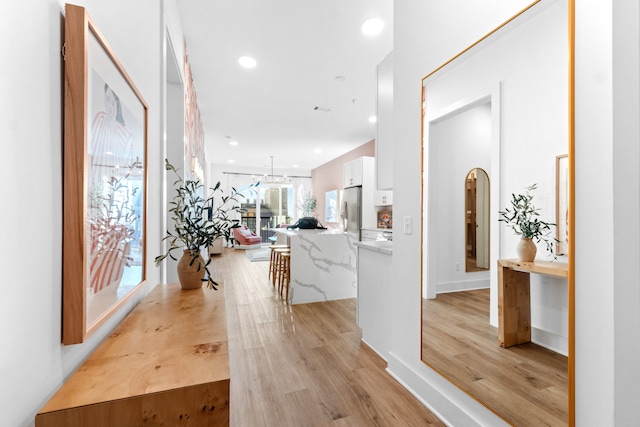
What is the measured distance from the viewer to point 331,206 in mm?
8953

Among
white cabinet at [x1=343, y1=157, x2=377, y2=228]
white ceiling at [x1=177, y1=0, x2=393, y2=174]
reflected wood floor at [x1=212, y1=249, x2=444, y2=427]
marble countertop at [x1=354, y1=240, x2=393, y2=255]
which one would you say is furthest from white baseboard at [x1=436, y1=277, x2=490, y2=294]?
white cabinet at [x1=343, y1=157, x2=377, y2=228]

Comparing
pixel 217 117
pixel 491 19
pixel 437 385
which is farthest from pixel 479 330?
pixel 217 117

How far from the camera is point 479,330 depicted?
4.61ft

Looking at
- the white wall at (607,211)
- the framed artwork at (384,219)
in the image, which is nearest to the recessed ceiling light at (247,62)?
the white wall at (607,211)

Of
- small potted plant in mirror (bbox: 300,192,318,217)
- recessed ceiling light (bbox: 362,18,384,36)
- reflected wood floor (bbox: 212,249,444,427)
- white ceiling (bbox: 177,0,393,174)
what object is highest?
white ceiling (bbox: 177,0,393,174)

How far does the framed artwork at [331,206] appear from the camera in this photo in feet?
28.4

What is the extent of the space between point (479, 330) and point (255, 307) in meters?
2.76

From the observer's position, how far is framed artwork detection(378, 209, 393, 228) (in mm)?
6547

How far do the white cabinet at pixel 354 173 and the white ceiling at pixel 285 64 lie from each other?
1.96 ft

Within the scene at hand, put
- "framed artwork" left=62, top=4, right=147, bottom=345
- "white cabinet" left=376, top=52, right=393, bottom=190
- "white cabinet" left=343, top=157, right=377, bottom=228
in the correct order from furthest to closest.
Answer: "white cabinet" left=343, top=157, right=377, bottom=228, "white cabinet" left=376, top=52, right=393, bottom=190, "framed artwork" left=62, top=4, right=147, bottom=345

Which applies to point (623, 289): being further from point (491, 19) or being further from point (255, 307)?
point (255, 307)

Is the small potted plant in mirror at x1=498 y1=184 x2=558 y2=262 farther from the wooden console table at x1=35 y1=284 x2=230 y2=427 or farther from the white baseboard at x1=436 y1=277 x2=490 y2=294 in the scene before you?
the wooden console table at x1=35 y1=284 x2=230 y2=427

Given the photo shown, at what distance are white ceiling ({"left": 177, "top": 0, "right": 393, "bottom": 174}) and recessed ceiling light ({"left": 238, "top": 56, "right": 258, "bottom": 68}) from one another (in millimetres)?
77

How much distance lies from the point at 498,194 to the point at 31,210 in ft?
4.86
